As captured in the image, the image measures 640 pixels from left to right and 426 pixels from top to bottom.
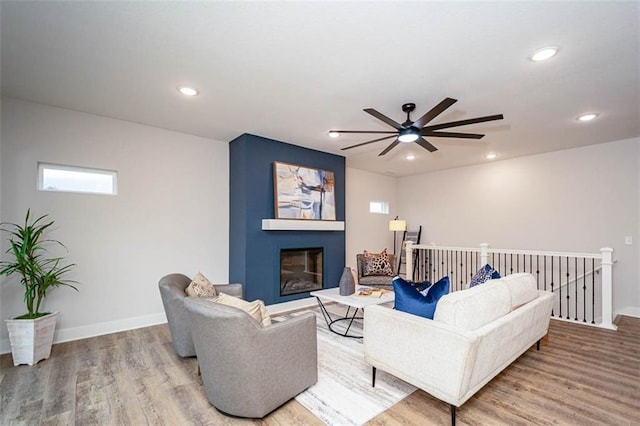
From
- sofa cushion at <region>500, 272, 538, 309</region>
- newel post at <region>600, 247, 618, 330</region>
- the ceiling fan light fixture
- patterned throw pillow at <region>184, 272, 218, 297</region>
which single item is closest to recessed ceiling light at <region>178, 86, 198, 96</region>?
patterned throw pillow at <region>184, 272, 218, 297</region>

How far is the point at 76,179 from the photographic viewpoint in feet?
12.2

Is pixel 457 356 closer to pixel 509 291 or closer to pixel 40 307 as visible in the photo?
pixel 509 291

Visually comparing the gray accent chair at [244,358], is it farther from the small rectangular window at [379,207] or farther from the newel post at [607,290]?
the small rectangular window at [379,207]

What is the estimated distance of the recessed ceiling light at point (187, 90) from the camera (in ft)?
9.97

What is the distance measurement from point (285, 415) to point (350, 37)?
2828mm

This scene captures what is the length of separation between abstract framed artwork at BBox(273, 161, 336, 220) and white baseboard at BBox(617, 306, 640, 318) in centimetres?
487

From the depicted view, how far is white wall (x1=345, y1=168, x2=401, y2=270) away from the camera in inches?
268

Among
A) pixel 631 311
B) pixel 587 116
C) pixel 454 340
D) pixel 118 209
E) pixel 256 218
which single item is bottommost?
pixel 631 311

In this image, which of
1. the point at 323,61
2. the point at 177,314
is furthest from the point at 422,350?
the point at 323,61

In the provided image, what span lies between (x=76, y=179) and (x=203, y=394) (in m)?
3.17

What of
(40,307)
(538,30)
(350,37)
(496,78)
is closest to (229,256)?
(40,307)

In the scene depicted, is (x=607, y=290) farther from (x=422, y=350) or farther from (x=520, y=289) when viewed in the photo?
(x=422, y=350)

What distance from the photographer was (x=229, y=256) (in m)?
4.94

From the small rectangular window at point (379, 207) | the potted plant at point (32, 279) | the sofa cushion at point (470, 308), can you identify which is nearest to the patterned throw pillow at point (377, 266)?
the small rectangular window at point (379, 207)
